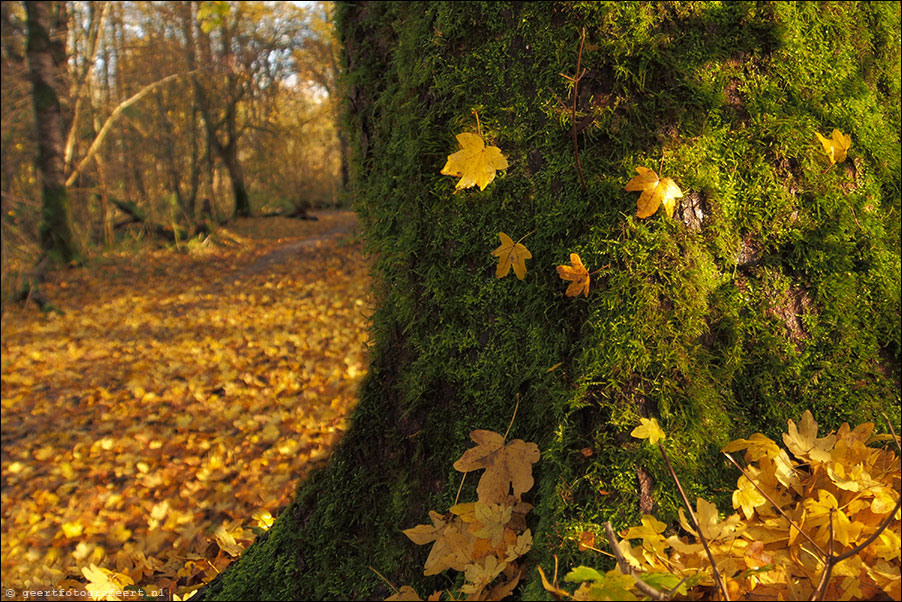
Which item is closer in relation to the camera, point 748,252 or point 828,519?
point 828,519

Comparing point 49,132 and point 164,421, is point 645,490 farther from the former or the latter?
point 49,132

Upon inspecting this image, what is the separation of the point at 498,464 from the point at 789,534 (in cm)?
56

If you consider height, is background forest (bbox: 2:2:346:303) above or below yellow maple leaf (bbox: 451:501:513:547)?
above

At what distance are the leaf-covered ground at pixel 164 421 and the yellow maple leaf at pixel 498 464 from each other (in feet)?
2.17

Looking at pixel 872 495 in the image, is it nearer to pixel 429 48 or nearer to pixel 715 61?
pixel 715 61

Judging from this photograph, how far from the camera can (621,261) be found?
1.25 meters

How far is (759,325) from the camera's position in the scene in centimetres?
130

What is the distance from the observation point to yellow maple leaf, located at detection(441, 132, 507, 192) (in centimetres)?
133

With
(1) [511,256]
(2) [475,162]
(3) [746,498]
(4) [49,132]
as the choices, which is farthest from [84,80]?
(3) [746,498]

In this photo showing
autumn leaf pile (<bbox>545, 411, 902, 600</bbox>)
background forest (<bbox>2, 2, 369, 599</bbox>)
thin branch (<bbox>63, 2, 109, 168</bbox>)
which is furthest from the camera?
thin branch (<bbox>63, 2, 109, 168</bbox>)

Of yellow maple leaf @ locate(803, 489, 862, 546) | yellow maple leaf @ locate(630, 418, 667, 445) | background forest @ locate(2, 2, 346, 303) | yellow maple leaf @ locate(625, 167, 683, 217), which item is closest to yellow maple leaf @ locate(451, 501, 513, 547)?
yellow maple leaf @ locate(630, 418, 667, 445)

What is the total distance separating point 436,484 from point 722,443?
651 millimetres

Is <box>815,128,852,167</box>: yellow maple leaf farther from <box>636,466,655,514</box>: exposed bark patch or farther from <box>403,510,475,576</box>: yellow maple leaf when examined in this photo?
<box>403,510,475,576</box>: yellow maple leaf

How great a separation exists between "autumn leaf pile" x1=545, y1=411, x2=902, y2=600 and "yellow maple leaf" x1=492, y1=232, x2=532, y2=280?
412mm
